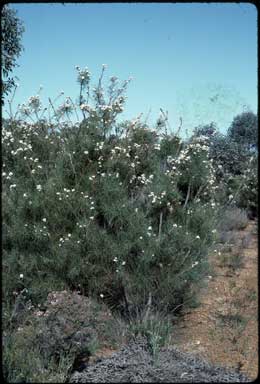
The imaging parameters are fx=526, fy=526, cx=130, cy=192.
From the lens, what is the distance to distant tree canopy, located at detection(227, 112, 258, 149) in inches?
265

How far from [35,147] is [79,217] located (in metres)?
1.02

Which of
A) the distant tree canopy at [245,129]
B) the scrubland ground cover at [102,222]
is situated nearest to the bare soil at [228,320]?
the scrubland ground cover at [102,222]

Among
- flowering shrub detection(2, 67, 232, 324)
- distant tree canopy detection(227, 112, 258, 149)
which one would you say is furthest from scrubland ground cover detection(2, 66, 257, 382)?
distant tree canopy detection(227, 112, 258, 149)

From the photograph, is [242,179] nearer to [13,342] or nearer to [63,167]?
[63,167]

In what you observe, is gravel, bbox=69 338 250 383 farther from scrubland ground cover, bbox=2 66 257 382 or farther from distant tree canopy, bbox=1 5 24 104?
distant tree canopy, bbox=1 5 24 104

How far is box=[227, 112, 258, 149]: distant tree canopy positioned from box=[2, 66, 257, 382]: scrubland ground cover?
0.81 metres

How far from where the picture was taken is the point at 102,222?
17.9 feet

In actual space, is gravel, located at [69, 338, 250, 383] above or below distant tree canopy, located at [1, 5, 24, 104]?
below

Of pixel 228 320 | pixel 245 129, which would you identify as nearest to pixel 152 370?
pixel 228 320

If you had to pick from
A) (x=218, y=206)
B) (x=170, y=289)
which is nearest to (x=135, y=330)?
(x=170, y=289)

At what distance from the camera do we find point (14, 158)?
5.44 m

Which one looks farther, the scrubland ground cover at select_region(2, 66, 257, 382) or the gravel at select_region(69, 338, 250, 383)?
the scrubland ground cover at select_region(2, 66, 257, 382)

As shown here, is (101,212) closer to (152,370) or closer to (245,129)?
(152,370)

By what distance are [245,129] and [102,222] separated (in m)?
3.06
